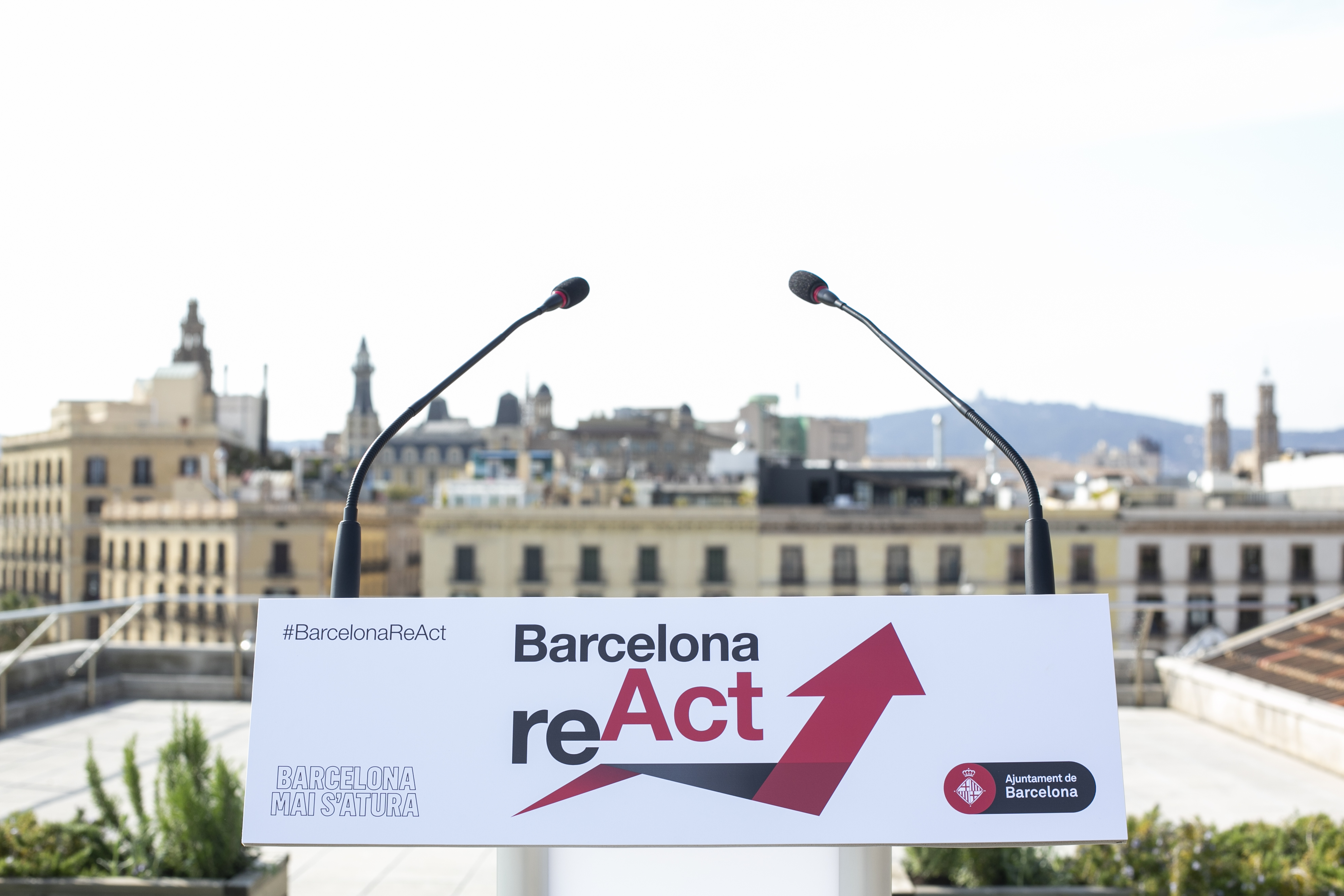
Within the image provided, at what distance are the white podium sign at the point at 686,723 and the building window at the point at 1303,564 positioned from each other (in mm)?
50360

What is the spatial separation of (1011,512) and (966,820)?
142 ft

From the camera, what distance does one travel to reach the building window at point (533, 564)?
4419 cm

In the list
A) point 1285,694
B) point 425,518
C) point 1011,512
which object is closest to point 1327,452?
point 1011,512

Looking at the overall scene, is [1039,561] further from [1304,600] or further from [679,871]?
[1304,600]

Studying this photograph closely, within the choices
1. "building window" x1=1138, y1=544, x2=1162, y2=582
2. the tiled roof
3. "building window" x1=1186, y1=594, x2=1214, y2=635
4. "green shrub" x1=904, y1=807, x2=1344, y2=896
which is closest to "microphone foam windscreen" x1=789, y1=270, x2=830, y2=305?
"green shrub" x1=904, y1=807, x2=1344, y2=896

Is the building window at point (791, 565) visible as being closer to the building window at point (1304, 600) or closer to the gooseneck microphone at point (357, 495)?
the building window at point (1304, 600)

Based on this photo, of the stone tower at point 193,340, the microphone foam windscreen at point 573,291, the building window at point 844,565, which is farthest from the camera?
the stone tower at point 193,340

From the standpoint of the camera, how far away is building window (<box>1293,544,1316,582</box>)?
45.3 m

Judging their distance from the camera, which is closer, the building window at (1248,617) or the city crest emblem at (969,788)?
the city crest emblem at (969,788)

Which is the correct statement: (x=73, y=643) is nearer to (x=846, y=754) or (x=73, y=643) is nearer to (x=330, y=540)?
(x=846, y=754)

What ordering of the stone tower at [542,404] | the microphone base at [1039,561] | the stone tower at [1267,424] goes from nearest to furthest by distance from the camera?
the microphone base at [1039,561] → the stone tower at [1267,424] → the stone tower at [542,404]

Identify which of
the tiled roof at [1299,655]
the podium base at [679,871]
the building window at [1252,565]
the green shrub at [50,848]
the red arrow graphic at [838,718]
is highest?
the red arrow graphic at [838,718]

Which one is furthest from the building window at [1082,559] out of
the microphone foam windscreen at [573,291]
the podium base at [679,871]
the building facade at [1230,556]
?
the podium base at [679,871]

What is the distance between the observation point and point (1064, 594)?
224 centimetres
